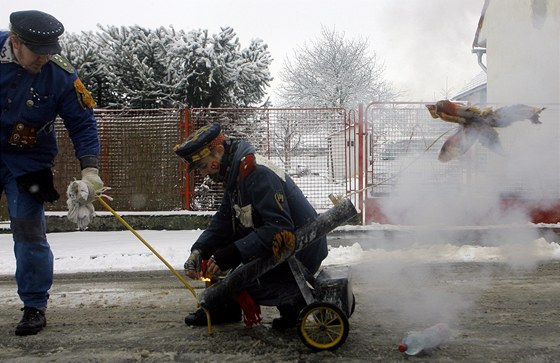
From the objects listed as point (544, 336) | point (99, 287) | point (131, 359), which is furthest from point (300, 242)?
point (99, 287)

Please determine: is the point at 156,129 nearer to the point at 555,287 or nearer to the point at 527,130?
the point at 527,130

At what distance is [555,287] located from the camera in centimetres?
438

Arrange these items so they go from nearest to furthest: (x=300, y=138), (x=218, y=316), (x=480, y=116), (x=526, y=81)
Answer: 1. (x=218, y=316)
2. (x=480, y=116)
3. (x=526, y=81)
4. (x=300, y=138)

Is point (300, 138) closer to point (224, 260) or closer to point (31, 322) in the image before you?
point (224, 260)

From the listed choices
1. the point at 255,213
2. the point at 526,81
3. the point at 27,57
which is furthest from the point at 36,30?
the point at 526,81

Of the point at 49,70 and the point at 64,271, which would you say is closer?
the point at 49,70

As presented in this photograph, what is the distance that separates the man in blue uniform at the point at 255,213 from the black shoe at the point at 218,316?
11 cm

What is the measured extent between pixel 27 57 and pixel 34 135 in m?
0.53

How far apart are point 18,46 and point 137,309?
2115 mm

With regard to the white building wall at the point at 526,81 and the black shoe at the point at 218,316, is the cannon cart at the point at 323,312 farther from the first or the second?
the white building wall at the point at 526,81

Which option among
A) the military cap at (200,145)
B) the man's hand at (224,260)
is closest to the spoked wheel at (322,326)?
the man's hand at (224,260)

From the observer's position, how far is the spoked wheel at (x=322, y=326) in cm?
287

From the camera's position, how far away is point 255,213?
308 cm

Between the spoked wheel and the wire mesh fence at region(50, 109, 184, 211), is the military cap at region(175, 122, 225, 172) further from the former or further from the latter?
the wire mesh fence at region(50, 109, 184, 211)
